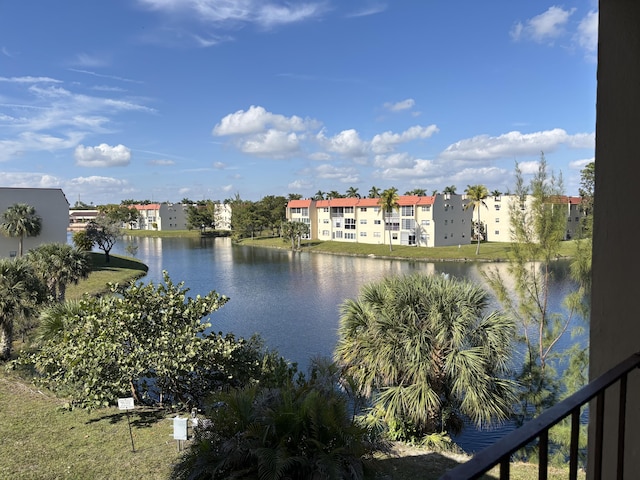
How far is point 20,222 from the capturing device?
29375 millimetres

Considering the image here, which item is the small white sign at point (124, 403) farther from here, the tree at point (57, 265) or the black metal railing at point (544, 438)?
the tree at point (57, 265)

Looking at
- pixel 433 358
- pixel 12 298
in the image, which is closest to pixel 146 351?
pixel 433 358

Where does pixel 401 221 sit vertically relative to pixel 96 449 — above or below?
above

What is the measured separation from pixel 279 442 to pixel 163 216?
3548 inches

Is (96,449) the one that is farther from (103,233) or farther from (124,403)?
(103,233)

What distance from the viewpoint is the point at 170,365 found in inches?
373

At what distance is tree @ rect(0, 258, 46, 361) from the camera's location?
49.6ft

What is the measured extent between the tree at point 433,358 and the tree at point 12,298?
11926 mm

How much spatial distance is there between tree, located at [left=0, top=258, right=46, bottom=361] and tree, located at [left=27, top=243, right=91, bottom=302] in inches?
181

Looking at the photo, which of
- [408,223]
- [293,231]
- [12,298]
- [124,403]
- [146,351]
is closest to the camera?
[124,403]

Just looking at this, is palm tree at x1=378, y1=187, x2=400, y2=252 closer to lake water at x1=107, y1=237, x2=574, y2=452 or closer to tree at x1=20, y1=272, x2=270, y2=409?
lake water at x1=107, y1=237, x2=574, y2=452

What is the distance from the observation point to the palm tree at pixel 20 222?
95.9 ft

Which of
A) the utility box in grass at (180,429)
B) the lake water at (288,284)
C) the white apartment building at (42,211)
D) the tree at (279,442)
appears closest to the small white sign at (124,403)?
the utility box in grass at (180,429)

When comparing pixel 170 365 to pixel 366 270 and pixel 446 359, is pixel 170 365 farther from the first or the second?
pixel 366 270
